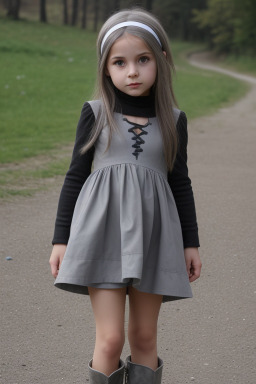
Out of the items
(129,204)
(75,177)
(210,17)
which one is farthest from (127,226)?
(210,17)

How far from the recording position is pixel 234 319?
412 centimetres

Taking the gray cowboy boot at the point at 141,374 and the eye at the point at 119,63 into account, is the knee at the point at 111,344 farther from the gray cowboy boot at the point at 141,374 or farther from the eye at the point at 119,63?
the eye at the point at 119,63

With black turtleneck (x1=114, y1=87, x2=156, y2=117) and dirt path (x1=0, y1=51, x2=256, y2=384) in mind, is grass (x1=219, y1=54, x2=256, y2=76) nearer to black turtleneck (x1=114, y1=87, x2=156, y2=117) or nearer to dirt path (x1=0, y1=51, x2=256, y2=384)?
dirt path (x1=0, y1=51, x2=256, y2=384)

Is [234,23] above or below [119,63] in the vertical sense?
below

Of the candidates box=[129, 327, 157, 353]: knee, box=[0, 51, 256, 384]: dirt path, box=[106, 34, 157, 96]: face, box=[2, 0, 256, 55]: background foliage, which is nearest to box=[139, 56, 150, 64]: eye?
box=[106, 34, 157, 96]: face

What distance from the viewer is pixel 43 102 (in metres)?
14.9

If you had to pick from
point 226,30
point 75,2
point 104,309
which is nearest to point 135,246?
point 104,309

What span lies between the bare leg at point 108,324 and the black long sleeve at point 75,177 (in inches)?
10.0

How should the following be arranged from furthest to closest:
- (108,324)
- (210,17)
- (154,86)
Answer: (210,17), (154,86), (108,324)

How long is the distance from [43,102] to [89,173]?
1238cm

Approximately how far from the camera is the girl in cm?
254

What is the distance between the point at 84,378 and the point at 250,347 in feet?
2.90

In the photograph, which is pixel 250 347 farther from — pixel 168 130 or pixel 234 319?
pixel 168 130

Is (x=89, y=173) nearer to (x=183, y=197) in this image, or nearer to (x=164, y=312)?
(x=183, y=197)
